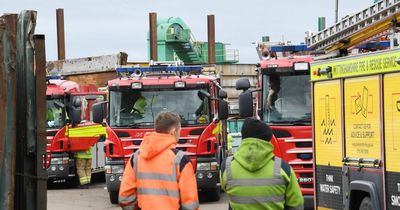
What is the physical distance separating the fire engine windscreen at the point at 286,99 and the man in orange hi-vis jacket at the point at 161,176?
8.39m

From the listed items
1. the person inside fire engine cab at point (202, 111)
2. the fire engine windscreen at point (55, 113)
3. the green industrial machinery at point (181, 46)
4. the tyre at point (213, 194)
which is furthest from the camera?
the green industrial machinery at point (181, 46)

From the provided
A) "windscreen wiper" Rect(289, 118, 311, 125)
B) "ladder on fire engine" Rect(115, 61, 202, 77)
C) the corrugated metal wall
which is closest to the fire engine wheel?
the corrugated metal wall

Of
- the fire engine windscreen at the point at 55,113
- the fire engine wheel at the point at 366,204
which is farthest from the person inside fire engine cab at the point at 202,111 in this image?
the fire engine wheel at the point at 366,204

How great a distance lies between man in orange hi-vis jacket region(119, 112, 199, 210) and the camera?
6.89 meters

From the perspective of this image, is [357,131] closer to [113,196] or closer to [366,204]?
[366,204]

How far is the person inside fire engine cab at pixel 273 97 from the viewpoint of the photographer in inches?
607

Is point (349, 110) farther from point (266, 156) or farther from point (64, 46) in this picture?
point (64, 46)

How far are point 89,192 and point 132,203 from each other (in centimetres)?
1572

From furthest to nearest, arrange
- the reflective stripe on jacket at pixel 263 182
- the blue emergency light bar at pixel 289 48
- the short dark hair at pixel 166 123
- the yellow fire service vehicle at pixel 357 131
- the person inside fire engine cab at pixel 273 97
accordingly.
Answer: the blue emergency light bar at pixel 289 48
the person inside fire engine cab at pixel 273 97
the yellow fire service vehicle at pixel 357 131
the short dark hair at pixel 166 123
the reflective stripe on jacket at pixel 263 182

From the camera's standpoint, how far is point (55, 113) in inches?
902

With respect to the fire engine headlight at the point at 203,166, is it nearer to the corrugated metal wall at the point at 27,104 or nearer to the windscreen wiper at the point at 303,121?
the windscreen wiper at the point at 303,121

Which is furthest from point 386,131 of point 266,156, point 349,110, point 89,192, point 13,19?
point 89,192

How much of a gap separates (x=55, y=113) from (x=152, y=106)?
514cm

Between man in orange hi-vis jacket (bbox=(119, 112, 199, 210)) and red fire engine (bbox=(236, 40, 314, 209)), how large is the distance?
8.18 metres
